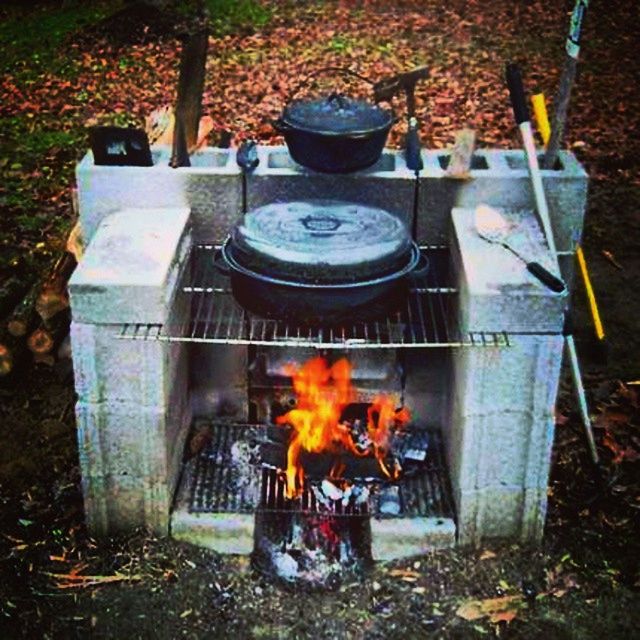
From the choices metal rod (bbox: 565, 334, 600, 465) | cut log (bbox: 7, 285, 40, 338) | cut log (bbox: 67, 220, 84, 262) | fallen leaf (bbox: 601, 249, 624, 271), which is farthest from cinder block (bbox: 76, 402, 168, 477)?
fallen leaf (bbox: 601, 249, 624, 271)

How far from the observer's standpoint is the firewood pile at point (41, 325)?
24.5 ft

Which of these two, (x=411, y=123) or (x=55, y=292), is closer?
(x=411, y=123)

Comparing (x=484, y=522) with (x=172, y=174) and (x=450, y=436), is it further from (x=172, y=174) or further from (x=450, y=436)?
(x=172, y=174)

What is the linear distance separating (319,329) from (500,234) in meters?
1.20

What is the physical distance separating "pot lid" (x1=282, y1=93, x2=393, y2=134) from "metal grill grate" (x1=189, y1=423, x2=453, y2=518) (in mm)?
2102

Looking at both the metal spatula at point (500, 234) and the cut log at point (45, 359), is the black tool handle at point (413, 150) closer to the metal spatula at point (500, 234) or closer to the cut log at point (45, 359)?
the metal spatula at point (500, 234)

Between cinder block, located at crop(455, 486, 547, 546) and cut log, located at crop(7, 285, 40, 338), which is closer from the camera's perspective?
cinder block, located at crop(455, 486, 547, 546)

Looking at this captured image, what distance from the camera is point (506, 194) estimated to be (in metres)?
6.12

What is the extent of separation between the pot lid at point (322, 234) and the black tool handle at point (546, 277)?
695 mm

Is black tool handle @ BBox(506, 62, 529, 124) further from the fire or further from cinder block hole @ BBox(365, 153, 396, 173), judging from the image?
the fire

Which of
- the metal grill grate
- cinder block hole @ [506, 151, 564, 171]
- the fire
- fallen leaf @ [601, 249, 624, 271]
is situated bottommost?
fallen leaf @ [601, 249, 624, 271]

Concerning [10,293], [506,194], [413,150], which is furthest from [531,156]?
[10,293]

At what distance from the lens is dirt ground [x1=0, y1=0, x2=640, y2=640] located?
5328 millimetres

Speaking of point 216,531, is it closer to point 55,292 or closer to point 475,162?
point 55,292
